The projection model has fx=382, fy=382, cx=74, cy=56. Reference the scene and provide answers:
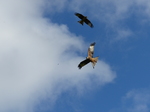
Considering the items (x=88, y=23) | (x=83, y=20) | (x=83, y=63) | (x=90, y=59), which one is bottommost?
(x=90, y=59)

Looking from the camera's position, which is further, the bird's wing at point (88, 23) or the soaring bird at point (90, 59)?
the bird's wing at point (88, 23)

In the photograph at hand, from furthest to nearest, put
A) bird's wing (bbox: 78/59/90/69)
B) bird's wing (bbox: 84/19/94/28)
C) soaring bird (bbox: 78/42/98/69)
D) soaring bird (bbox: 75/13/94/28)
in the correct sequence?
bird's wing (bbox: 84/19/94/28) < soaring bird (bbox: 75/13/94/28) < bird's wing (bbox: 78/59/90/69) < soaring bird (bbox: 78/42/98/69)

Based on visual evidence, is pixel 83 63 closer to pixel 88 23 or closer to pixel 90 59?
pixel 90 59

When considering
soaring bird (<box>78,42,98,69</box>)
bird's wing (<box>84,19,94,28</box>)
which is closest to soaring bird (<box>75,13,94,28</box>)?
bird's wing (<box>84,19,94,28</box>)

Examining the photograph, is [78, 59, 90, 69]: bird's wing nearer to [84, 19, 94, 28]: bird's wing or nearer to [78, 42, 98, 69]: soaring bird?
[78, 42, 98, 69]: soaring bird

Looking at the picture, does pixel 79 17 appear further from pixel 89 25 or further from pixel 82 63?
pixel 82 63

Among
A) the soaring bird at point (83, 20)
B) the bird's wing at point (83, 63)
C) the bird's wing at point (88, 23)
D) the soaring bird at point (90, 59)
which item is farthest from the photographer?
the bird's wing at point (88, 23)

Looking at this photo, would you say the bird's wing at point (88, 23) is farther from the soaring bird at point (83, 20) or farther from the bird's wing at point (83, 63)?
the bird's wing at point (83, 63)

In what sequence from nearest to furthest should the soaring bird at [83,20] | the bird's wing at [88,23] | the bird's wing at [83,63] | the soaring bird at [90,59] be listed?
the soaring bird at [90,59]
the bird's wing at [83,63]
the soaring bird at [83,20]
the bird's wing at [88,23]

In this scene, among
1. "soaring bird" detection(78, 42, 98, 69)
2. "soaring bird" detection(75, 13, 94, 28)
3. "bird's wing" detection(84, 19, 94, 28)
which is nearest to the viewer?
"soaring bird" detection(78, 42, 98, 69)

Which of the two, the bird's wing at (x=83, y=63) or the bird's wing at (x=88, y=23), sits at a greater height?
the bird's wing at (x=88, y=23)

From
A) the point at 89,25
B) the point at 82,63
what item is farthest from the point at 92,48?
the point at 89,25

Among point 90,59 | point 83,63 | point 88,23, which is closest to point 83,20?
point 88,23

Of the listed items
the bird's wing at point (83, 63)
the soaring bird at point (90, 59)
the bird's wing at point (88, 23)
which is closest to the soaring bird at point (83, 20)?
the bird's wing at point (88, 23)
